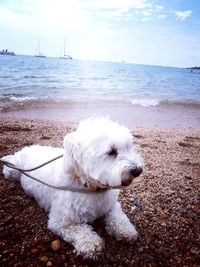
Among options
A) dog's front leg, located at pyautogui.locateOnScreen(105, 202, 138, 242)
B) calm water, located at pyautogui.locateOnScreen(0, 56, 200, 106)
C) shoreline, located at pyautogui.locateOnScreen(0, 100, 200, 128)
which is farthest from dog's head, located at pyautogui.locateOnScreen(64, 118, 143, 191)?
calm water, located at pyautogui.locateOnScreen(0, 56, 200, 106)

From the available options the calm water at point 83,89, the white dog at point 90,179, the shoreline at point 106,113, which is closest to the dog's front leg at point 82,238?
the white dog at point 90,179

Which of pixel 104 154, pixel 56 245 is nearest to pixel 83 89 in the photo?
pixel 56 245

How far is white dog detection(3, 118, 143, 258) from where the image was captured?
8.14 feet

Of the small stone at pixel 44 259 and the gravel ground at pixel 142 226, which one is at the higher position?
the gravel ground at pixel 142 226

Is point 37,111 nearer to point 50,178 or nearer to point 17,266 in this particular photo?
point 50,178

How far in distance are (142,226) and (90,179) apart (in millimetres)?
1263

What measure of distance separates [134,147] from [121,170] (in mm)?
490

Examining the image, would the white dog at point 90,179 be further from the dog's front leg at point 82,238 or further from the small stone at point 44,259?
the small stone at point 44,259

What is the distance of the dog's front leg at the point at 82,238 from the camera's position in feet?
8.87

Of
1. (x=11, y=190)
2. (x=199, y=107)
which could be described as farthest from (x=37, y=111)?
(x=199, y=107)

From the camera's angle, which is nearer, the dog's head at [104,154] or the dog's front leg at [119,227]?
the dog's head at [104,154]

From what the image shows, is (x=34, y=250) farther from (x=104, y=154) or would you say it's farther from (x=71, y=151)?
(x=104, y=154)

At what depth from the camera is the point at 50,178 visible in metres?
3.37

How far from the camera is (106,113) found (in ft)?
40.8
